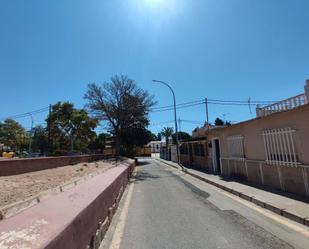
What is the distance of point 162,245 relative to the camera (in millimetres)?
5160

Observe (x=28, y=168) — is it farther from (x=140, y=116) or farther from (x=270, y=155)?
(x=140, y=116)

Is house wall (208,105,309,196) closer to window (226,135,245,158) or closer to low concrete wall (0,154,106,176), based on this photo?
window (226,135,245,158)

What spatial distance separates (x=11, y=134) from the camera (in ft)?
239

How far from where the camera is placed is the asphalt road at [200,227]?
5238 mm

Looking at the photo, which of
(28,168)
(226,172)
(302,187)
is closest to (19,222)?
(302,187)

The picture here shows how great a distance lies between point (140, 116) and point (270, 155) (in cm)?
2686

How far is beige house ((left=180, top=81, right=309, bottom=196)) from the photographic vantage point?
950 centimetres

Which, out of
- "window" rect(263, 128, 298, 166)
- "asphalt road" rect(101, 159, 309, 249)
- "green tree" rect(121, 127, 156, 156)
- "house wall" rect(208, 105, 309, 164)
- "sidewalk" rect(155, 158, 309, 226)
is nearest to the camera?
"asphalt road" rect(101, 159, 309, 249)

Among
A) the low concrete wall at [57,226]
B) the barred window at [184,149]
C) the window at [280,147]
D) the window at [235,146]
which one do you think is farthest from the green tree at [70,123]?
the low concrete wall at [57,226]

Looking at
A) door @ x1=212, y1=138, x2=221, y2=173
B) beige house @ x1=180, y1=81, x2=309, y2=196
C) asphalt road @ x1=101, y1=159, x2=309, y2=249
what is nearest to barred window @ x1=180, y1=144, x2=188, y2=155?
door @ x1=212, y1=138, x2=221, y2=173

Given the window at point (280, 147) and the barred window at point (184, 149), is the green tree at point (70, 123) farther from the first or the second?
the window at point (280, 147)

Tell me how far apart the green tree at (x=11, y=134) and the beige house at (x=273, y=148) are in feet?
227

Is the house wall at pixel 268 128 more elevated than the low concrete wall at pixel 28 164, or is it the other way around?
the house wall at pixel 268 128

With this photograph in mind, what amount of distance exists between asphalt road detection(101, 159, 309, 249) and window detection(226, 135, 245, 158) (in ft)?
17.4
